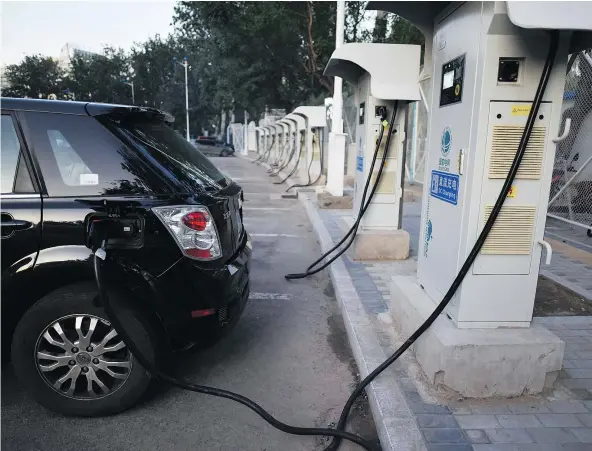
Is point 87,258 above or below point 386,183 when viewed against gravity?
below

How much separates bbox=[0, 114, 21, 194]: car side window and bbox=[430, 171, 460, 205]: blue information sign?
2808 millimetres

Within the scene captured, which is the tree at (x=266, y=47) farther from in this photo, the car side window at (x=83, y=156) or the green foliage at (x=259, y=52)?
the car side window at (x=83, y=156)

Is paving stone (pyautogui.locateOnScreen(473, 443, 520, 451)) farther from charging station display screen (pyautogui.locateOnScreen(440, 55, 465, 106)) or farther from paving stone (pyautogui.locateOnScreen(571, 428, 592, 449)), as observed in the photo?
charging station display screen (pyautogui.locateOnScreen(440, 55, 465, 106))

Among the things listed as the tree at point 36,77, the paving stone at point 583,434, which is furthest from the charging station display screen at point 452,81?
the tree at point 36,77

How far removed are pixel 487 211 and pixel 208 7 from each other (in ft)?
61.6

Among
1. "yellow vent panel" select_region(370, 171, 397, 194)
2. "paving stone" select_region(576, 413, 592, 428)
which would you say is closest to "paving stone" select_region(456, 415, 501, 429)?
"paving stone" select_region(576, 413, 592, 428)

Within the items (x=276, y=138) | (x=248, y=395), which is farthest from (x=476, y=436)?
(x=276, y=138)

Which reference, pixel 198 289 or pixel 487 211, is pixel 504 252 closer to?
pixel 487 211

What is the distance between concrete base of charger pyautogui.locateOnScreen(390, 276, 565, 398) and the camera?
284 centimetres

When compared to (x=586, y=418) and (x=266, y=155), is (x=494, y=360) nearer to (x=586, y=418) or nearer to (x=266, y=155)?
(x=586, y=418)

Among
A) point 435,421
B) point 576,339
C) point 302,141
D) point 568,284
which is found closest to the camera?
point 435,421

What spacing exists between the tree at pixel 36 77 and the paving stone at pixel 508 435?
158 feet

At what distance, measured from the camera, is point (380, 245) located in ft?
20.2

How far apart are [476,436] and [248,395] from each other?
152 centimetres
